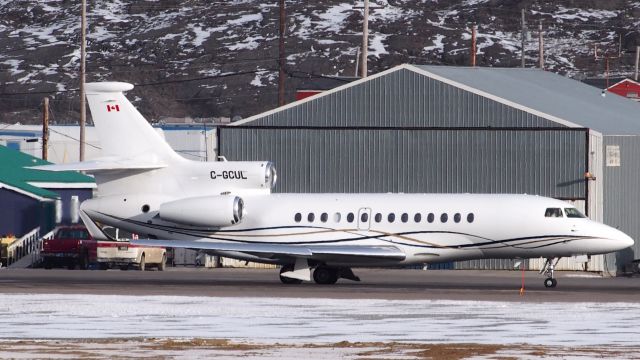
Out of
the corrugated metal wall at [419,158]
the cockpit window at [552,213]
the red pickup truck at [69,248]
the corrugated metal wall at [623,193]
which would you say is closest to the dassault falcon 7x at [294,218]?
the cockpit window at [552,213]

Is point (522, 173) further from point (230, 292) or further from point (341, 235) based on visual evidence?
point (230, 292)

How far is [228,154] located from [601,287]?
772 inches

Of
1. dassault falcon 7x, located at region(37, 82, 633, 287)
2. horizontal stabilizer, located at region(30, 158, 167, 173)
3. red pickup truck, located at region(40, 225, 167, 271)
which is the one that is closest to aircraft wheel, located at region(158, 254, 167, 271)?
red pickup truck, located at region(40, 225, 167, 271)

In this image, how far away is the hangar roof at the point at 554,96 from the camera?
195ft

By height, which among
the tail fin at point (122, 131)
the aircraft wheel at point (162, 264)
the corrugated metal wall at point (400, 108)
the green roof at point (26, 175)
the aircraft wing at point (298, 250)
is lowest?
the aircraft wheel at point (162, 264)

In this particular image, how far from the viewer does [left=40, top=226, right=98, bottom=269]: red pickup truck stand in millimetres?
58219

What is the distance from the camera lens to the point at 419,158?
58844mm

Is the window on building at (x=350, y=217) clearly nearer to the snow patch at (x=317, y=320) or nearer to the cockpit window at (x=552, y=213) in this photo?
the cockpit window at (x=552, y=213)

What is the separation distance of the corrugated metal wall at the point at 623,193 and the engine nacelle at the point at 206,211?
1777 cm

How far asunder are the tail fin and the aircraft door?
A: 6.11 metres

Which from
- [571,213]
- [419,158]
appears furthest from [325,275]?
[419,158]

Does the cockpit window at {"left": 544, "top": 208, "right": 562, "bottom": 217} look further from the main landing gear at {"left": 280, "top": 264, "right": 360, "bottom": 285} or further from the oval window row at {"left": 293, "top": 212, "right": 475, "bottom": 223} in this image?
the main landing gear at {"left": 280, "top": 264, "right": 360, "bottom": 285}

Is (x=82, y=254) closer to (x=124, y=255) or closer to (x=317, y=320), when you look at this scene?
(x=124, y=255)

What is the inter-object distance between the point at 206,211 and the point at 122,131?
12.3 ft
